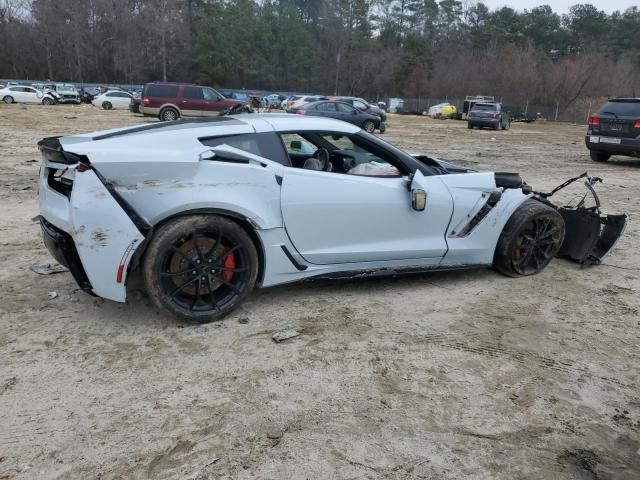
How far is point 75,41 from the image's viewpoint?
68.8 metres

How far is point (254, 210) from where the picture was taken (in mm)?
3758

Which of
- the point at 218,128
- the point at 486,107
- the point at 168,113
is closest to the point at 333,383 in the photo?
the point at 218,128

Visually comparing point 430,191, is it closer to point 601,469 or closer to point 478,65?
point 601,469

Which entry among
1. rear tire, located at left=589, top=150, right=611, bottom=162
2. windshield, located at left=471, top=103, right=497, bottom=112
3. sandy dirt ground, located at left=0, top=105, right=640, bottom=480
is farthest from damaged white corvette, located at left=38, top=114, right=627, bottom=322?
windshield, located at left=471, top=103, right=497, bottom=112

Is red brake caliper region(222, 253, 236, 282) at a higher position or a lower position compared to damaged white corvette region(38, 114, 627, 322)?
lower

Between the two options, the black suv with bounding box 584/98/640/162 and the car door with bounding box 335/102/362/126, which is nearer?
the black suv with bounding box 584/98/640/162

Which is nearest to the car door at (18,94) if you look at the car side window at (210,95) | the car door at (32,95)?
the car door at (32,95)

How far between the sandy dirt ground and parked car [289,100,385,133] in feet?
57.4

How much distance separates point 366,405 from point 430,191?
2.02 metres

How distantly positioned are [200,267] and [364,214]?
131cm

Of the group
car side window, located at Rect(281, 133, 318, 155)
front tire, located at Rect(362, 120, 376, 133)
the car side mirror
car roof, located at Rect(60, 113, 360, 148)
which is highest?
car roof, located at Rect(60, 113, 360, 148)

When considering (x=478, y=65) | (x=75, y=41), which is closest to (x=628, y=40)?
(x=478, y=65)

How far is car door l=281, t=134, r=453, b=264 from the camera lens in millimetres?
3955

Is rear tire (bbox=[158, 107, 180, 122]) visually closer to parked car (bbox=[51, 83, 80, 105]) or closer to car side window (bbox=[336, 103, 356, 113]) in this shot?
car side window (bbox=[336, 103, 356, 113])
